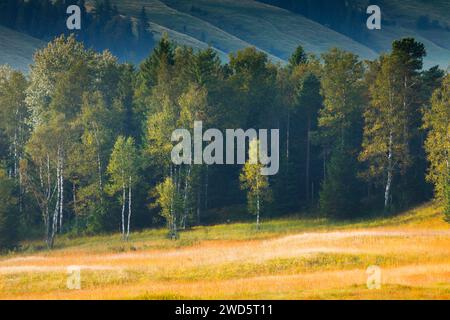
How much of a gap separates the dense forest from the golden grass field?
5943 millimetres

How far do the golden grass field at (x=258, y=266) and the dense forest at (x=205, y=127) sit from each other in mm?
5943

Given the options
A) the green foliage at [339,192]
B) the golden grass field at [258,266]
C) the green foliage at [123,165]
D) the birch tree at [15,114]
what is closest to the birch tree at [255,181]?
the green foliage at [339,192]

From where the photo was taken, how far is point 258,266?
140ft

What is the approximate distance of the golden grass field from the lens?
34062 mm

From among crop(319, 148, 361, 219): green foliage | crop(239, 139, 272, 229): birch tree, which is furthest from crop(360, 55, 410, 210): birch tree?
crop(239, 139, 272, 229): birch tree

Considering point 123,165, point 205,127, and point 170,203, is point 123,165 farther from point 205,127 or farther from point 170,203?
point 205,127

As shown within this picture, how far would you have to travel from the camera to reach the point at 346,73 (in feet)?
249

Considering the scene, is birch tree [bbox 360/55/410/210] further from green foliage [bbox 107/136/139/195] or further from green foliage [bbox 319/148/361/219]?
green foliage [bbox 107/136/139/195]

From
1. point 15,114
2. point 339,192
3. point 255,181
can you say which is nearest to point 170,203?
point 255,181

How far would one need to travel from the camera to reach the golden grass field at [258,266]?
3406 centimetres

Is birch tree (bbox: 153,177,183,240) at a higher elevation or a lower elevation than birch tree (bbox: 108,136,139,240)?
lower
